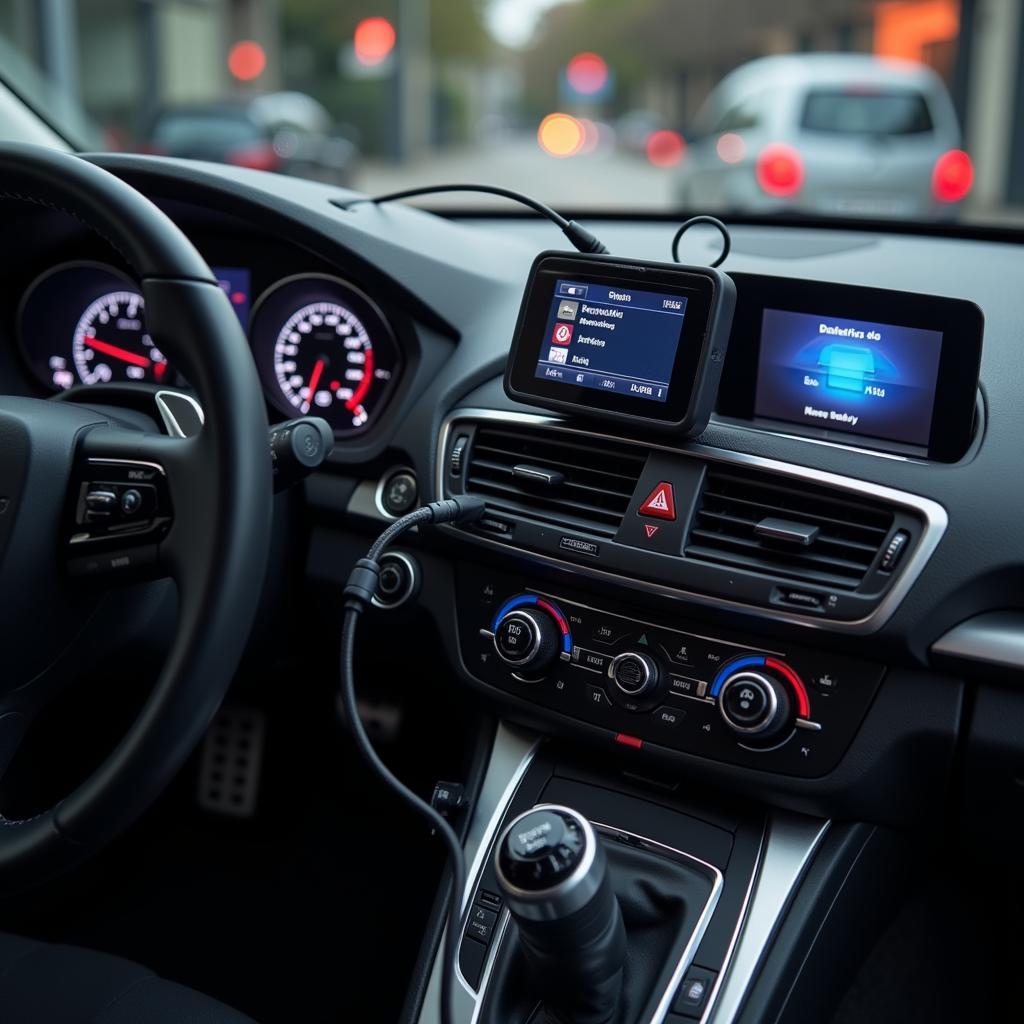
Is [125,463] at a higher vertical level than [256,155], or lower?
lower

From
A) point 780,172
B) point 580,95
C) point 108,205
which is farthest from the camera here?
point 580,95

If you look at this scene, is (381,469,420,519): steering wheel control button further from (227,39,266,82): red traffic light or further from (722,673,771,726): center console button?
(227,39,266,82): red traffic light

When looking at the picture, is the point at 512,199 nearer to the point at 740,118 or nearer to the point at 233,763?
the point at 233,763

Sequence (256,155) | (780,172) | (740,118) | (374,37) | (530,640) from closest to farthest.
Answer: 1. (530,640)
2. (374,37)
3. (780,172)
4. (740,118)
5. (256,155)

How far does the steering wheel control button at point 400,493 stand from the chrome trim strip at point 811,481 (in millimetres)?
193

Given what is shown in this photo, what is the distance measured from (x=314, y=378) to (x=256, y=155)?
937cm

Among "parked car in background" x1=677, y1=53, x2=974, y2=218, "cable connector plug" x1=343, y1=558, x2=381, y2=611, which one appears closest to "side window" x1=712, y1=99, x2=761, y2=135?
"parked car in background" x1=677, y1=53, x2=974, y2=218

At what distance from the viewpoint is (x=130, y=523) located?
4.11ft

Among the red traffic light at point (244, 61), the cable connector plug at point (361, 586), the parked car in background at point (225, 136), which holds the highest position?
the red traffic light at point (244, 61)

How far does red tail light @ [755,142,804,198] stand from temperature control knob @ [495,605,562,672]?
5314 millimetres

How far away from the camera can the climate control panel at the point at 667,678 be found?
1.46 meters

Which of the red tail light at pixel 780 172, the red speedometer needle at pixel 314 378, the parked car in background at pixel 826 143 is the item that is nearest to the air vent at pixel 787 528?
the red speedometer needle at pixel 314 378

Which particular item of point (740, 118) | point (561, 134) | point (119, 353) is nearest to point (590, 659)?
point (119, 353)

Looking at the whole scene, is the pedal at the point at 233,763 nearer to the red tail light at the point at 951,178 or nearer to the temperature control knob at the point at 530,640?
the temperature control knob at the point at 530,640
